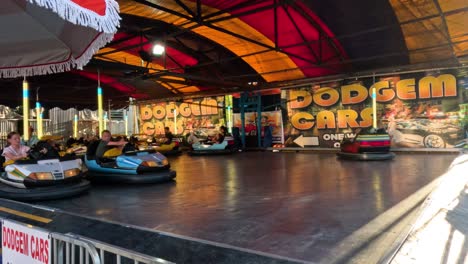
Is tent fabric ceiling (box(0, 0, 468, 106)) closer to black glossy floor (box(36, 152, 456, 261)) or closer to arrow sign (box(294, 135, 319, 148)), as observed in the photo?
arrow sign (box(294, 135, 319, 148))

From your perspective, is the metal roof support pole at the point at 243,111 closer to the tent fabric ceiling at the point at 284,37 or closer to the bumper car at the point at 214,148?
the tent fabric ceiling at the point at 284,37

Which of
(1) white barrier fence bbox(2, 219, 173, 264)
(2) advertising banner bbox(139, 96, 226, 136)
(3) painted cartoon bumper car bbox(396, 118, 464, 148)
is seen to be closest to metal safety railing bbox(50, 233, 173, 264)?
(1) white barrier fence bbox(2, 219, 173, 264)

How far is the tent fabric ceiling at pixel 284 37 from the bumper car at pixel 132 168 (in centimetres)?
216

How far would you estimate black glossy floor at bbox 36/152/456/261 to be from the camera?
2344mm

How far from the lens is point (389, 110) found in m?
8.66

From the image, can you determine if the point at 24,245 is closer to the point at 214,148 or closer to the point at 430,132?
the point at 214,148

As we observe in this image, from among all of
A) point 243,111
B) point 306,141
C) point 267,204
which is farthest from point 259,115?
point 267,204

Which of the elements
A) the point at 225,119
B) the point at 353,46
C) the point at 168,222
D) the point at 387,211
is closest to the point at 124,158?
the point at 168,222

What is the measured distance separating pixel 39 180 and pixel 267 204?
2.56 metres

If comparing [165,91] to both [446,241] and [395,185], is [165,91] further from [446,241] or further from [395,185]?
[446,241]

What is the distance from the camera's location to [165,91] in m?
13.4

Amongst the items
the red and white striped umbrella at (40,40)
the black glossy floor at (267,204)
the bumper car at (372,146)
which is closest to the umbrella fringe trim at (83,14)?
the red and white striped umbrella at (40,40)

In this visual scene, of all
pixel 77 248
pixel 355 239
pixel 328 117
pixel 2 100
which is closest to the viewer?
pixel 77 248

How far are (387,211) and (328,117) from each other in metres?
6.92
